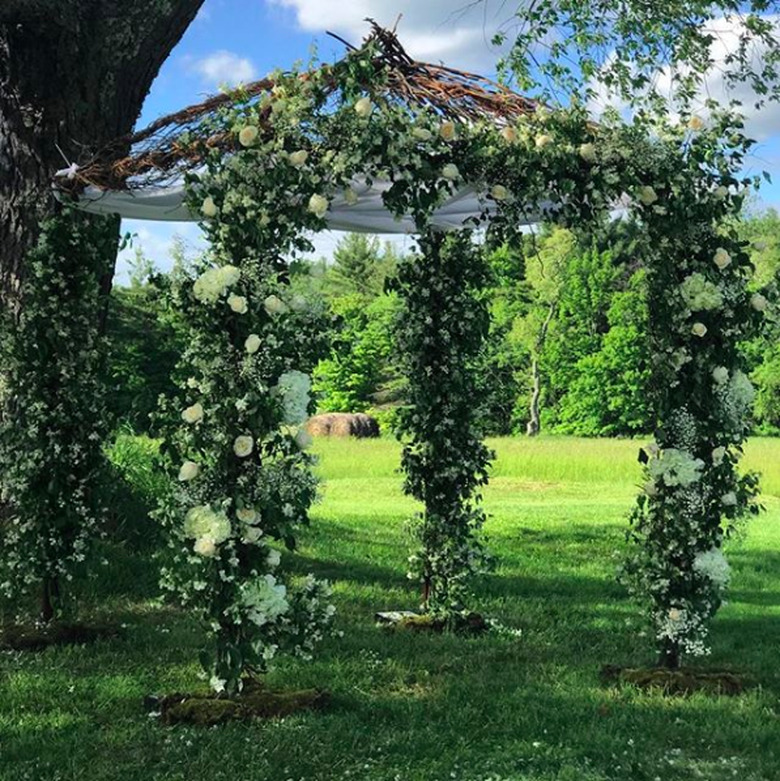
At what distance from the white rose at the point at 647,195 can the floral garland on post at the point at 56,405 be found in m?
3.55

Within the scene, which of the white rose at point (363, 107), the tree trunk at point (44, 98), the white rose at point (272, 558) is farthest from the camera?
the tree trunk at point (44, 98)

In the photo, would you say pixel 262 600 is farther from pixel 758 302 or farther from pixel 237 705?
pixel 758 302

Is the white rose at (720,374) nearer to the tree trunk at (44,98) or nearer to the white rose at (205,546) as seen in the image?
the white rose at (205,546)

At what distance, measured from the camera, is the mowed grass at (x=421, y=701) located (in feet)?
14.0

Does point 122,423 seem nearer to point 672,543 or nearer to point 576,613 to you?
point 576,613

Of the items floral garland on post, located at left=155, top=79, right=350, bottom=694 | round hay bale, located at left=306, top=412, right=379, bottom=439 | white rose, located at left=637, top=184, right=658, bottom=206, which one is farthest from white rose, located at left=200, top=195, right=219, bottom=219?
A: round hay bale, located at left=306, top=412, right=379, bottom=439

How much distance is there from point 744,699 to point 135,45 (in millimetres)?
6727

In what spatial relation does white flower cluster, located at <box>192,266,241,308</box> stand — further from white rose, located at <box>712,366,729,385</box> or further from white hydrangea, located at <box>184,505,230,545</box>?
white rose, located at <box>712,366,729,385</box>

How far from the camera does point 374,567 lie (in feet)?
31.2

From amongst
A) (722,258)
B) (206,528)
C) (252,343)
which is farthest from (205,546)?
(722,258)

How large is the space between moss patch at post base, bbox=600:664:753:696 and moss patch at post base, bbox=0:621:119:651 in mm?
3444

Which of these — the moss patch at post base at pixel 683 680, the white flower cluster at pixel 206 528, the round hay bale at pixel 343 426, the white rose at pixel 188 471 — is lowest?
the moss patch at post base at pixel 683 680

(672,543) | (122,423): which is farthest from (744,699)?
(122,423)

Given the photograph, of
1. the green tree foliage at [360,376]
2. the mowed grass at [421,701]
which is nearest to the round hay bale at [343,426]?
the green tree foliage at [360,376]
